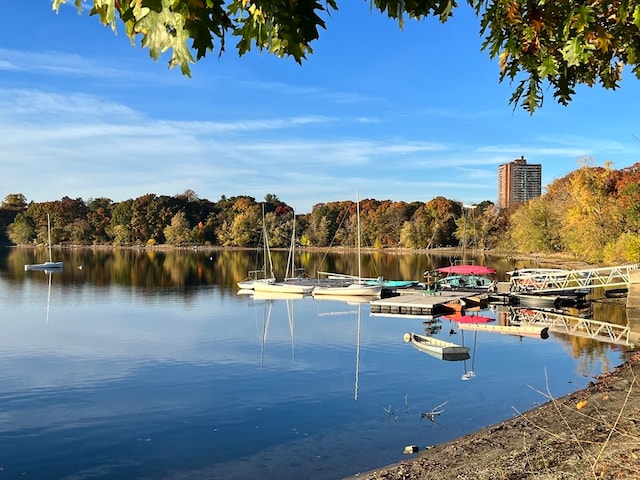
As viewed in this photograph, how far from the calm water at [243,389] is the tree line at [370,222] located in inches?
1011

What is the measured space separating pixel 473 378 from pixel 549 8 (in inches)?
650

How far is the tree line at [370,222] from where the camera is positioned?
57.5 m

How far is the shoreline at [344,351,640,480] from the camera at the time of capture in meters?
7.88

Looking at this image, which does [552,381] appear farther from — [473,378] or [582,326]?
[582,326]

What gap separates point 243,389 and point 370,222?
4107 inches

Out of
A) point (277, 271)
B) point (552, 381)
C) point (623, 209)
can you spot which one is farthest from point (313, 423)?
point (277, 271)

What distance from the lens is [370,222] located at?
4771 inches

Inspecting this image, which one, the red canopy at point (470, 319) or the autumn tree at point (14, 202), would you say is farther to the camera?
the autumn tree at point (14, 202)

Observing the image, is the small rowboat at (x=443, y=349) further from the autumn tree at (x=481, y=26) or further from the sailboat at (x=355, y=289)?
the sailboat at (x=355, y=289)

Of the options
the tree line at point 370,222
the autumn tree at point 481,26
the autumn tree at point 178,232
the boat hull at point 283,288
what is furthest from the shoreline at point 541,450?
the autumn tree at point 178,232

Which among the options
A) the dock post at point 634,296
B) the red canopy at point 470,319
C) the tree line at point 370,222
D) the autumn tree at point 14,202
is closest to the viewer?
the red canopy at point 470,319

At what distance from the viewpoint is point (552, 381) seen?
1900cm

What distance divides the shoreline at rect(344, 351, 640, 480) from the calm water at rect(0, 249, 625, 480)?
3.23 ft

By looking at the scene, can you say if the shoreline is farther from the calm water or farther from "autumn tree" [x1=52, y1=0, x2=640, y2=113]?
"autumn tree" [x1=52, y1=0, x2=640, y2=113]
